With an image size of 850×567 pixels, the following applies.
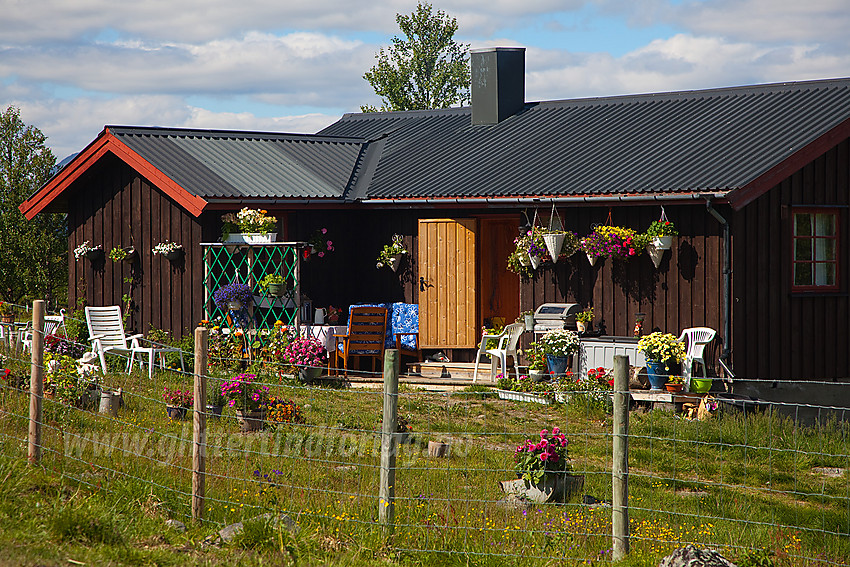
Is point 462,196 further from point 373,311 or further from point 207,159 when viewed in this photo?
point 207,159

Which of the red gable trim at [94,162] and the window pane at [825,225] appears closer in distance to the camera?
the window pane at [825,225]

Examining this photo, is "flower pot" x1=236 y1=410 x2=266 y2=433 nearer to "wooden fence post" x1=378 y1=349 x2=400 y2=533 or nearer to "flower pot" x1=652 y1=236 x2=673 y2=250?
"wooden fence post" x1=378 y1=349 x2=400 y2=533

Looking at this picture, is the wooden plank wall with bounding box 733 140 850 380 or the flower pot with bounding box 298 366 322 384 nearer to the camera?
the wooden plank wall with bounding box 733 140 850 380

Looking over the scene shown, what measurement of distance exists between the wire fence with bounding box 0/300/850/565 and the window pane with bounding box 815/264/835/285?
251 cm

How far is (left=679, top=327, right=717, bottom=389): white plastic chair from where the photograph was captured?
11.9 metres

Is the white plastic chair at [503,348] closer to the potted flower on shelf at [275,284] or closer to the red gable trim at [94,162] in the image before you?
the potted flower on shelf at [275,284]

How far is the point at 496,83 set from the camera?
57.6 ft

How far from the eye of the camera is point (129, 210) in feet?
51.9

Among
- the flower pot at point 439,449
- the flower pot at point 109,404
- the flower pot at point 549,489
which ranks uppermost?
the flower pot at point 109,404

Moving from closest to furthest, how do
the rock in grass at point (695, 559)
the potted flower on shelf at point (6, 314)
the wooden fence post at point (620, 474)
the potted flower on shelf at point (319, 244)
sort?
1. the rock in grass at point (695, 559)
2. the wooden fence post at point (620, 474)
3. the potted flower on shelf at point (319, 244)
4. the potted flower on shelf at point (6, 314)

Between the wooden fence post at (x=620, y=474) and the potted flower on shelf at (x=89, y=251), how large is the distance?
12154 millimetres

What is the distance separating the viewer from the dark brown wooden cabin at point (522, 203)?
1245cm

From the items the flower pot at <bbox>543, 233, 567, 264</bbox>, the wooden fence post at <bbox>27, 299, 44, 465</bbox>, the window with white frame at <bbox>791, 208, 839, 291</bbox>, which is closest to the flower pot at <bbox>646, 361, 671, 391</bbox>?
the flower pot at <bbox>543, 233, 567, 264</bbox>

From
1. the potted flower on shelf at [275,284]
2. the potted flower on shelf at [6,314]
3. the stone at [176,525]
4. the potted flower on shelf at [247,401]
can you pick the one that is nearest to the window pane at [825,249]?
the potted flower on shelf at [275,284]
